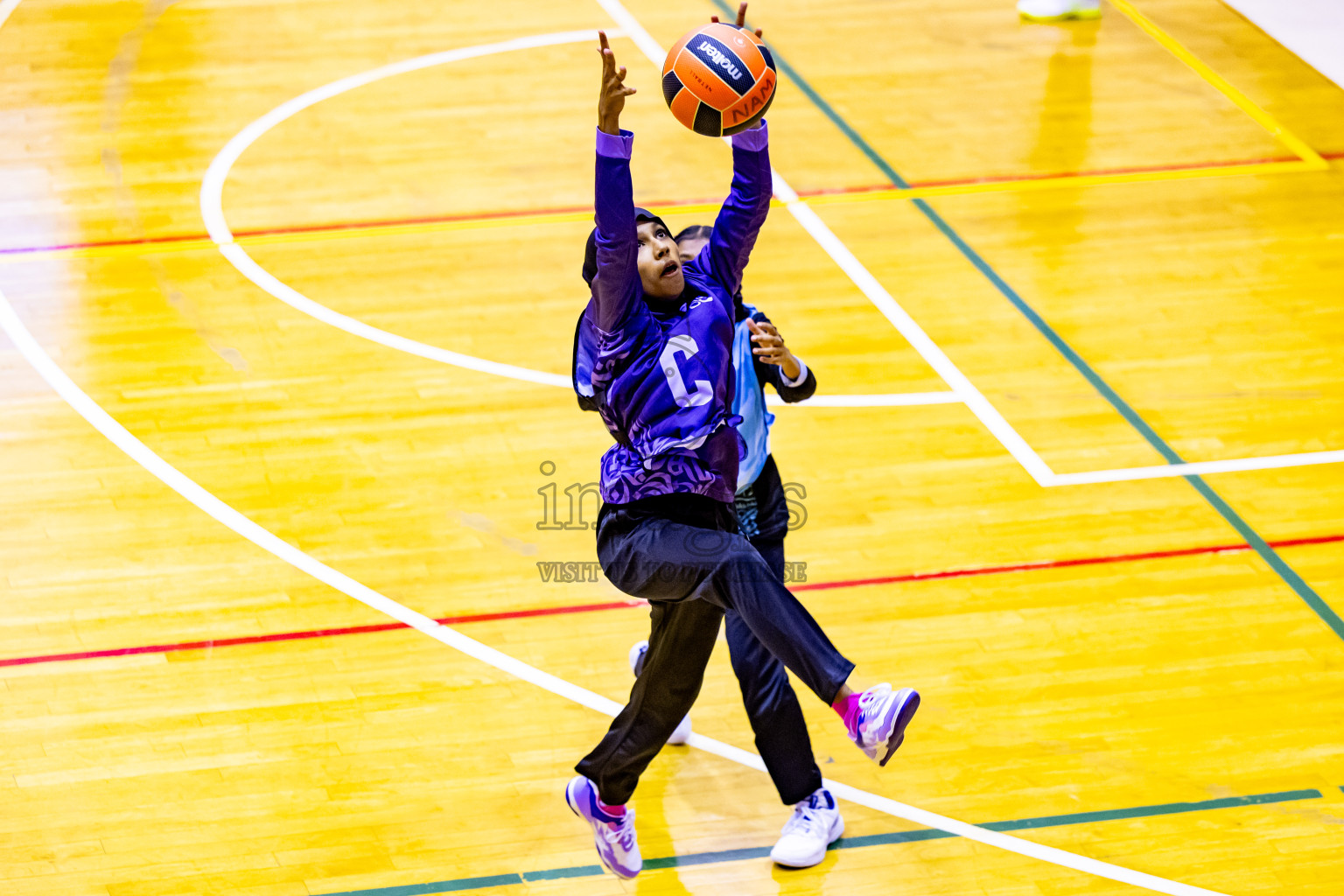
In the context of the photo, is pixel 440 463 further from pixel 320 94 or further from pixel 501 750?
pixel 320 94

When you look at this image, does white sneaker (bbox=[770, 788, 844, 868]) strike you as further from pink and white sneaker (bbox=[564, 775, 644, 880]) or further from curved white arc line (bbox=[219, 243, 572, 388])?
curved white arc line (bbox=[219, 243, 572, 388])

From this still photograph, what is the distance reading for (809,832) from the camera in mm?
5586

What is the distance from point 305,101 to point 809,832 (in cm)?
741

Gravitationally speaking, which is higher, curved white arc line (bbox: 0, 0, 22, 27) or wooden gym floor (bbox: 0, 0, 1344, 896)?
wooden gym floor (bbox: 0, 0, 1344, 896)

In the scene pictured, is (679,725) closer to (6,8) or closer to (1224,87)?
(1224,87)

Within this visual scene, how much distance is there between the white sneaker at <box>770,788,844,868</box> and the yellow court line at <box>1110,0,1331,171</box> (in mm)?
6920

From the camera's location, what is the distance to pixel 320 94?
11.3 m

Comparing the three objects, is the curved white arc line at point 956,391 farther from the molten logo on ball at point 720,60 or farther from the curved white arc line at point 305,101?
the curved white arc line at point 305,101

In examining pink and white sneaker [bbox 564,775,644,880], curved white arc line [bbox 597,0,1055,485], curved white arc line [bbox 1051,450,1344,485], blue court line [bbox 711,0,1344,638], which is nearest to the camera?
pink and white sneaker [bbox 564,775,644,880]

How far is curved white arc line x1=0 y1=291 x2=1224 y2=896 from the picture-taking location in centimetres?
561

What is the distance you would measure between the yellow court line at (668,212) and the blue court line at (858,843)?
16.5 feet

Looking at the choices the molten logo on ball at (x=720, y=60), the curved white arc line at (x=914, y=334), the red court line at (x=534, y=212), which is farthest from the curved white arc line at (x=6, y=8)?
the molten logo on ball at (x=720, y=60)

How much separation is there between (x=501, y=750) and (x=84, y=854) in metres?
1.51

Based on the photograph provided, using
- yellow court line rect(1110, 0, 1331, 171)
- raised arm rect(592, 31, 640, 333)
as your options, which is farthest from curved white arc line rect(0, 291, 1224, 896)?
yellow court line rect(1110, 0, 1331, 171)
